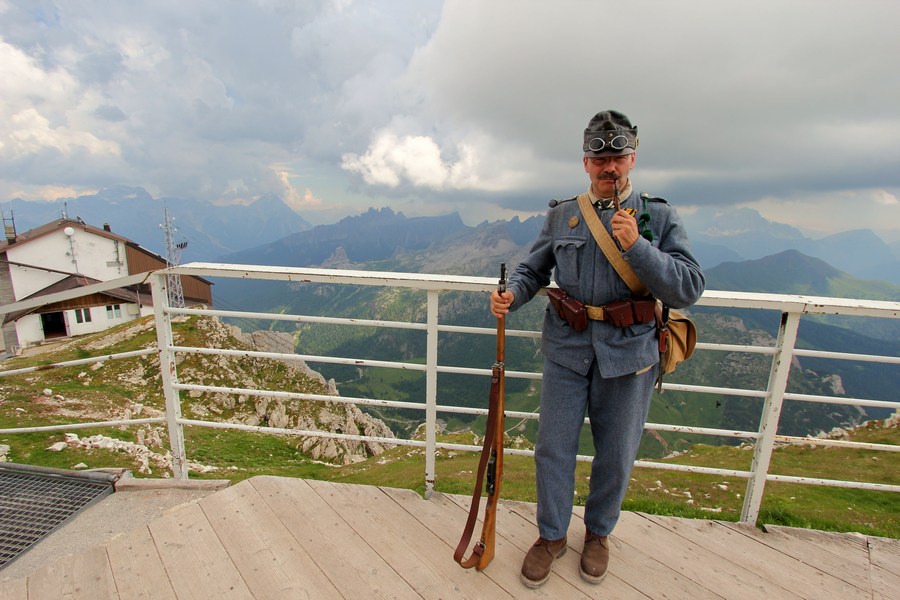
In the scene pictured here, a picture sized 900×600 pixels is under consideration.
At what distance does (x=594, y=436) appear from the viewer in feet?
9.77

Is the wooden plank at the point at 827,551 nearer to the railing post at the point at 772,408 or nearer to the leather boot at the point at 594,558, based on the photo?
the railing post at the point at 772,408

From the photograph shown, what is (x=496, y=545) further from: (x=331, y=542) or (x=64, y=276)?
(x=64, y=276)

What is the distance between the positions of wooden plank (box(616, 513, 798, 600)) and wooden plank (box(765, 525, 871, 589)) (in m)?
0.50

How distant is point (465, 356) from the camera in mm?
160875

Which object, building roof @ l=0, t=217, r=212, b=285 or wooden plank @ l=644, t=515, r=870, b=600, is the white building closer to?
building roof @ l=0, t=217, r=212, b=285

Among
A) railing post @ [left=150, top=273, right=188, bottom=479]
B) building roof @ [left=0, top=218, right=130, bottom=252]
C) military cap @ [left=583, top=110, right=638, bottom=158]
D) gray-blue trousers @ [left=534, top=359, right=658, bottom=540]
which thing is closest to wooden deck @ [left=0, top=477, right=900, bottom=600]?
gray-blue trousers @ [left=534, top=359, right=658, bottom=540]

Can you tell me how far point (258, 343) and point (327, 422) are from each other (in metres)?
22.7

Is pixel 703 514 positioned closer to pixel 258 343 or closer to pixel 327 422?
pixel 327 422

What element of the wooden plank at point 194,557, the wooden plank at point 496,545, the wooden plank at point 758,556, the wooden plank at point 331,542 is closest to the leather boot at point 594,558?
the wooden plank at point 496,545

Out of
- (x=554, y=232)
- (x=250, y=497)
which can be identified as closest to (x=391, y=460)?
(x=250, y=497)

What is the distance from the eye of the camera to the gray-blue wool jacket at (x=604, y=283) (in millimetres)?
2436

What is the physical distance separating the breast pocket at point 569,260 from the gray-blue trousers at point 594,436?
53cm

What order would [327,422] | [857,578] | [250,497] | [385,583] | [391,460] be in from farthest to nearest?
1. [327,422]
2. [391,460]
3. [250,497]
4. [857,578]
5. [385,583]

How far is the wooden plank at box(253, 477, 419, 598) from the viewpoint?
271cm
